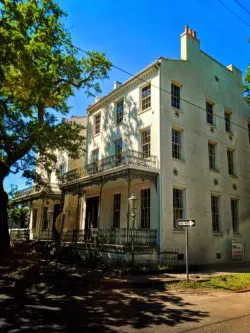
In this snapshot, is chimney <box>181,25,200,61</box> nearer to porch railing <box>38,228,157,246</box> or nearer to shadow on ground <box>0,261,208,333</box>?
porch railing <box>38,228,157,246</box>

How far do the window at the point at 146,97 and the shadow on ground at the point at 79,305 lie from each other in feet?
35.4

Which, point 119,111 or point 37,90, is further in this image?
point 119,111

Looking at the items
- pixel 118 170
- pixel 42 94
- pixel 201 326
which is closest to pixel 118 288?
pixel 201 326

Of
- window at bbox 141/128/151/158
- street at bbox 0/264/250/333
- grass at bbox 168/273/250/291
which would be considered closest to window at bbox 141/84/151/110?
window at bbox 141/128/151/158

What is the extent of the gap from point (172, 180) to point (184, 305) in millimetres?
9082

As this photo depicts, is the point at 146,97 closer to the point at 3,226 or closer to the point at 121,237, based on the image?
the point at 121,237

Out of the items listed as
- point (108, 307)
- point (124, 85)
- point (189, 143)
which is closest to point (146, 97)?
point (124, 85)

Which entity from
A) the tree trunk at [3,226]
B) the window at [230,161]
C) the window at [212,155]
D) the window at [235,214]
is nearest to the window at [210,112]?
the window at [212,155]

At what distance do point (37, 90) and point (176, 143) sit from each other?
27.1 feet

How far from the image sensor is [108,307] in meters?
7.24

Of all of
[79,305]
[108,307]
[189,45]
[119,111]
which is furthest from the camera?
[119,111]

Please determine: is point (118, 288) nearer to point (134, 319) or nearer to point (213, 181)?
point (134, 319)

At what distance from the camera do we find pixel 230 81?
2234cm

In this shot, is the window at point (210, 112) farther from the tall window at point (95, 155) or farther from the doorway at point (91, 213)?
the doorway at point (91, 213)
